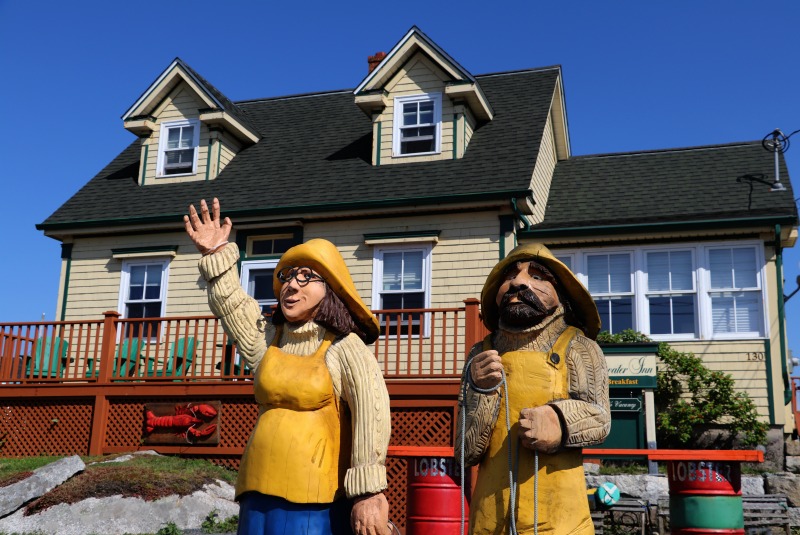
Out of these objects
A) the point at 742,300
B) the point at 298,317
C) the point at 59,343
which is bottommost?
the point at 298,317

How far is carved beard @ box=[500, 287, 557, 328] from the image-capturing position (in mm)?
4262

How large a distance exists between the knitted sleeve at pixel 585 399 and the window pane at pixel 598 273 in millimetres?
9219

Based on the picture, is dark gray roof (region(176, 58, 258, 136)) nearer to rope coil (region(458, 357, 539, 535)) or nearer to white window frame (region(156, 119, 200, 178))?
white window frame (region(156, 119, 200, 178))

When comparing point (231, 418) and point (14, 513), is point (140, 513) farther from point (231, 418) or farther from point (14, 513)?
point (231, 418)

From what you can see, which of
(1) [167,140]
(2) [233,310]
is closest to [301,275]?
(2) [233,310]

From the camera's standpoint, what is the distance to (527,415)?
3.98 meters

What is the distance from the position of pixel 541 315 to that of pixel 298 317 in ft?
4.02

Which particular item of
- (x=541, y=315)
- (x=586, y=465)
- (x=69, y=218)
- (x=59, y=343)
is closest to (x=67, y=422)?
(x=59, y=343)

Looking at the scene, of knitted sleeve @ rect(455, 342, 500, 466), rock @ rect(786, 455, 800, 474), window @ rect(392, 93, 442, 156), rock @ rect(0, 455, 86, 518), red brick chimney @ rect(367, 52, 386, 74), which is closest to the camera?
knitted sleeve @ rect(455, 342, 500, 466)

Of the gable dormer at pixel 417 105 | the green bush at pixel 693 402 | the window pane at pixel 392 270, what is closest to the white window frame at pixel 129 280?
the window pane at pixel 392 270

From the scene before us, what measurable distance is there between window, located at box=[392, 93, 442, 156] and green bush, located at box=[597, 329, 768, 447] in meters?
4.49

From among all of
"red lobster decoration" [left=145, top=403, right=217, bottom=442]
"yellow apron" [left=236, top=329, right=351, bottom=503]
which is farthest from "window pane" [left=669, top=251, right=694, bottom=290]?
"yellow apron" [left=236, top=329, right=351, bottom=503]

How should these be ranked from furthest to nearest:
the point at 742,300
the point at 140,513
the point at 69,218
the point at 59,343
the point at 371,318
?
the point at 69,218 → the point at 742,300 → the point at 59,343 → the point at 140,513 → the point at 371,318

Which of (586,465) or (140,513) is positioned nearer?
(140,513)
